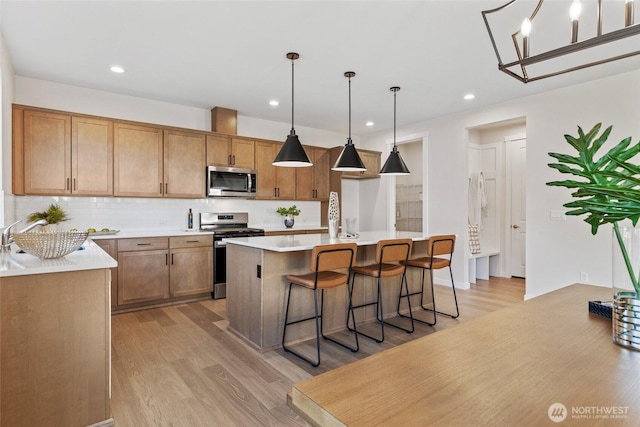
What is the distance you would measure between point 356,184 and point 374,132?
1.10 m

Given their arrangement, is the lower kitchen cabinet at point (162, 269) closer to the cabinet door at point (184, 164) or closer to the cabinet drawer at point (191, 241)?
the cabinet drawer at point (191, 241)

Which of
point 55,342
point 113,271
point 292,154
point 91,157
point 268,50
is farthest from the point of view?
point 91,157

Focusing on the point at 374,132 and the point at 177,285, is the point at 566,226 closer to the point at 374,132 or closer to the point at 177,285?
the point at 374,132

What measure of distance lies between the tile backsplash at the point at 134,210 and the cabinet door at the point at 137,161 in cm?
29

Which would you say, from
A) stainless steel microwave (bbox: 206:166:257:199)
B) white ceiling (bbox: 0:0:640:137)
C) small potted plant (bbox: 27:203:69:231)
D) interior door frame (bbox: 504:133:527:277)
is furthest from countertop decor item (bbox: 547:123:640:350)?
interior door frame (bbox: 504:133:527:277)

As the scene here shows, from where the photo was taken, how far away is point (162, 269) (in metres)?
4.28

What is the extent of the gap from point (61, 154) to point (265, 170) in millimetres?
2605

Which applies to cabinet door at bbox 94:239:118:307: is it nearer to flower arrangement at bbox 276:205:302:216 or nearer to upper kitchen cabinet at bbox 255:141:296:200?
upper kitchen cabinet at bbox 255:141:296:200

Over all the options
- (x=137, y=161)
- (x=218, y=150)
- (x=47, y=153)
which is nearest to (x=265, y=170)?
(x=218, y=150)

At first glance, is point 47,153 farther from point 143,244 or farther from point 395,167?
point 395,167

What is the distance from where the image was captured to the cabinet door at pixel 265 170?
17.7 feet

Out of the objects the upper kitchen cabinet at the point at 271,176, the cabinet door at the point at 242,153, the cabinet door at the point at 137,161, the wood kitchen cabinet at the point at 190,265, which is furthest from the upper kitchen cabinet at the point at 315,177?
the cabinet door at the point at 137,161

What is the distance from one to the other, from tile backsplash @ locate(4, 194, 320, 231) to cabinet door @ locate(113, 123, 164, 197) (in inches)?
11.4

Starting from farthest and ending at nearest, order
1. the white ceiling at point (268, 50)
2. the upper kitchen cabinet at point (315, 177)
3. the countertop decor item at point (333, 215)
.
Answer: the upper kitchen cabinet at point (315, 177), the countertop decor item at point (333, 215), the white ceiling at point (268, 50)
